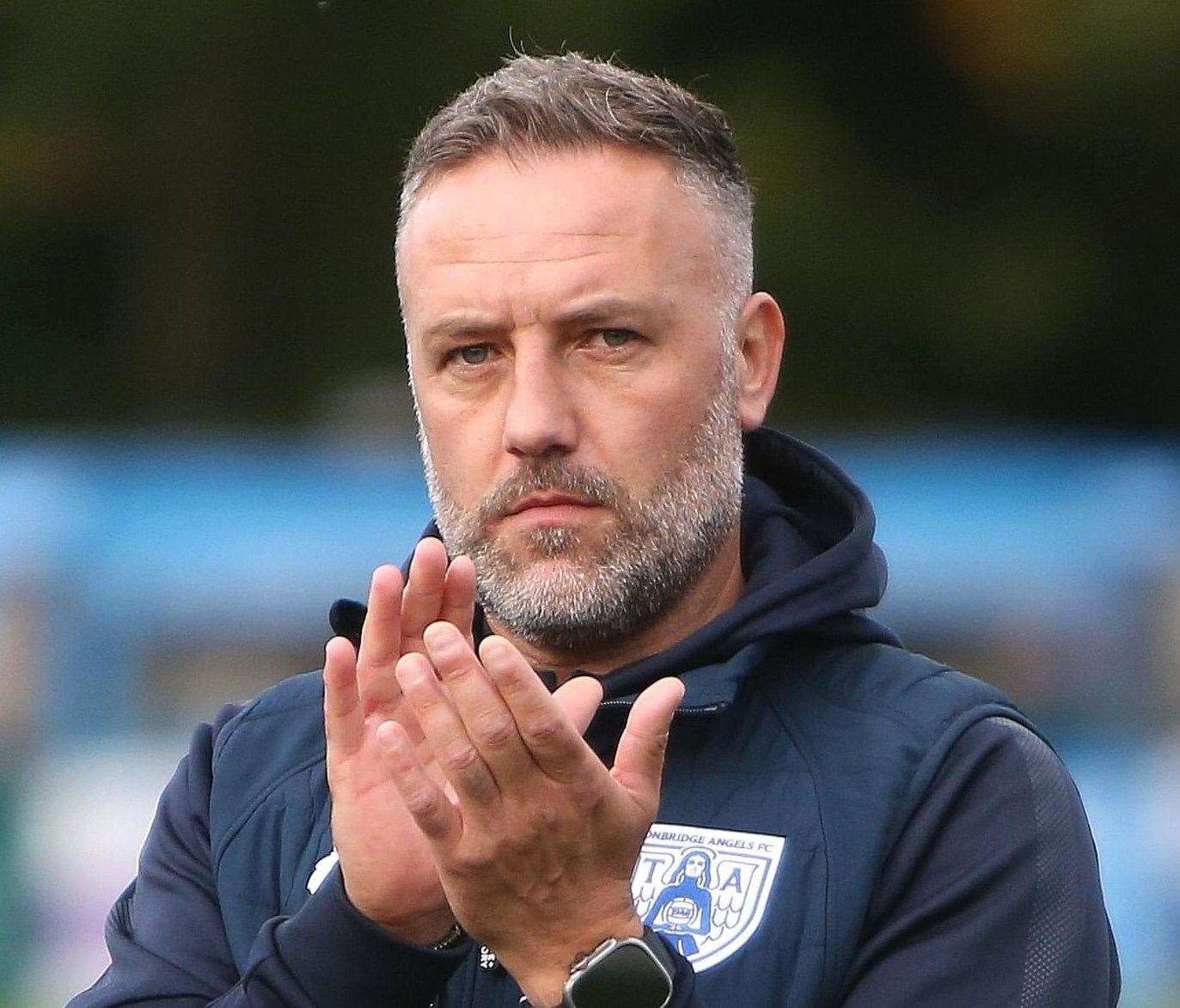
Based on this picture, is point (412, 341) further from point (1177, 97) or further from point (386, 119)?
point (1177, 97)

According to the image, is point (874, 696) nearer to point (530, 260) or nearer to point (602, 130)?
point (530, 260)

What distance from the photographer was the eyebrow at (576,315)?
2.32 m

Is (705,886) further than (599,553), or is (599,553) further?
(599,553)

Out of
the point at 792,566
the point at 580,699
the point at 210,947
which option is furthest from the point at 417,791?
the point at 792,566

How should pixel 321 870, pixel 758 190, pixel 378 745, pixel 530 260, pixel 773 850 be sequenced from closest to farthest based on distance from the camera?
1. pixel 378 745
2. pixel 773 850
3. pixel 321 870
4. pixel 530 260
5. pixel 758 190

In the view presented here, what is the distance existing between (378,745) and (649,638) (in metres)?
0.62

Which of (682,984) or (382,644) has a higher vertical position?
(382,644)

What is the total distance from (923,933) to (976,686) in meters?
0.34

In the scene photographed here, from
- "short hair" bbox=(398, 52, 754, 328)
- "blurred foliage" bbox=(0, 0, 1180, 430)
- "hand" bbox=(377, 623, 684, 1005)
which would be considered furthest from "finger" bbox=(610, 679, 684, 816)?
"blurred foliage" bbox=(0, 0, 1180, 430)

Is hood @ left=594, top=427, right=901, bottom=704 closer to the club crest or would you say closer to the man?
the man

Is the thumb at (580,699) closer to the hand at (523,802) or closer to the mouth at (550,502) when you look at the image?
the hand at (523,802)

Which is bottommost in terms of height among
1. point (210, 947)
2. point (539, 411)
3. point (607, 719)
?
point (210, 947)

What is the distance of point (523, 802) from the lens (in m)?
1.78

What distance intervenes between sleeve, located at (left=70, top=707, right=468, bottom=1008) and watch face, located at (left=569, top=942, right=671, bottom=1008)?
168 millimetres
